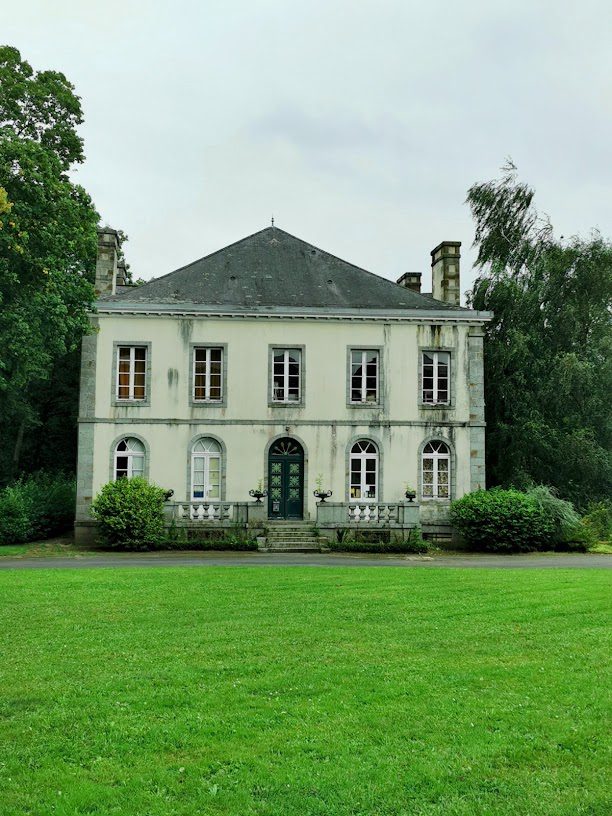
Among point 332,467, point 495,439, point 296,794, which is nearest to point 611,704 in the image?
point 296,794

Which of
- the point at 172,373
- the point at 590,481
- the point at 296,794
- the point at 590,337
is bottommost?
the point at 296,794

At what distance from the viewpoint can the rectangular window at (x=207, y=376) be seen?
28578mm

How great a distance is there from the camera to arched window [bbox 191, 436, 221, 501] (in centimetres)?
2820

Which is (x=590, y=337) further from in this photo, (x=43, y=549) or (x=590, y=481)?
(x=43, y=549)

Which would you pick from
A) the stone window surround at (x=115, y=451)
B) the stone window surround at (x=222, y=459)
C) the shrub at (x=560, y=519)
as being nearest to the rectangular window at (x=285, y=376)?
the stone window surround at (x=222, y=459)

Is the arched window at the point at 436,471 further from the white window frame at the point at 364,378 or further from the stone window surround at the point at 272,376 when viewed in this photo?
the stone window surround at the point at 272,376

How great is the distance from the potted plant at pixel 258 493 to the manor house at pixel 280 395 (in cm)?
14

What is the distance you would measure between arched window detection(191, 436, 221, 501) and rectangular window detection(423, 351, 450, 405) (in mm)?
7234

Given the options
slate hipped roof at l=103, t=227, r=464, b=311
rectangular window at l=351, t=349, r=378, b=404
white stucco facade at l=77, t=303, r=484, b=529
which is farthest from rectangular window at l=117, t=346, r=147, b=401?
rectangular window at l=351, t=349, r=378, b=404

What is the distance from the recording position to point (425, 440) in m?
28.9

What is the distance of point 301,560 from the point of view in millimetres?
21750

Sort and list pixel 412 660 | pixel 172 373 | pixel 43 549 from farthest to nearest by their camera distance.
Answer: pixel 172 373 < pixel 43 549 < pixel 412 660

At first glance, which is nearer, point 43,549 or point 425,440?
point 43,549

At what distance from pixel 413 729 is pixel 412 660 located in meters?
2.19
